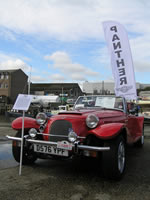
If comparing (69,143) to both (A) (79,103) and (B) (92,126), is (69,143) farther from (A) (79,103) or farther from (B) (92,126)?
(A) (79,103)

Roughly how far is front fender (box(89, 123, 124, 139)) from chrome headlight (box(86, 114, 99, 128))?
0.37 feet

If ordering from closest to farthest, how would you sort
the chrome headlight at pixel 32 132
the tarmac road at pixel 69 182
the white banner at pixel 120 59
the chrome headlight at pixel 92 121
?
the tarmac road at pixel 69 182 < the chrome headlight at pixel 92 121 < the chrome headlight at pixel 32 132 < the white banner at pixel 120 59

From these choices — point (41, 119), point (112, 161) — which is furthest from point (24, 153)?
point (112, 161)

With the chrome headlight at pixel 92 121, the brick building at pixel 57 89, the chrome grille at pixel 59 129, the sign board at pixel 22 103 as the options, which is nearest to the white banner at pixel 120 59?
the chrome headlight at pixel 92 121

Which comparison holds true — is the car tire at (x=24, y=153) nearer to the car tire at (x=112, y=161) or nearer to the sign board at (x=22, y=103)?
the sign board at (x=22, y=103)

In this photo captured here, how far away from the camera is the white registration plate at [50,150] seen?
347 centimetres

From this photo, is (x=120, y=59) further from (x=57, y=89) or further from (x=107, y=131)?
(x=57, y=89)

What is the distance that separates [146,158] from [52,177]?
283 centimetres

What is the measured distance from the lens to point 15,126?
4359 mm

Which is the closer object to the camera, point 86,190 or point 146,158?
point 86,190

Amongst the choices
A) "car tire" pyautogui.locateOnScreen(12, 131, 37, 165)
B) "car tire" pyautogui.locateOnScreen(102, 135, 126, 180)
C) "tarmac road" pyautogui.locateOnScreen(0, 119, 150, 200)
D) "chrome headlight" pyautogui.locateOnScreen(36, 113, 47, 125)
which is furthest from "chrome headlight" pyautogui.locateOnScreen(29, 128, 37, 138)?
"car tire" pyautogui.locateOnScreen(102, 135, 126, 180)

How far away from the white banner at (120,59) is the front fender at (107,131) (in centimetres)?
330

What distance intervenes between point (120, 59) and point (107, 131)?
4271 millimetres

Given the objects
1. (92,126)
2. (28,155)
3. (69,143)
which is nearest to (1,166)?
(28,155)
